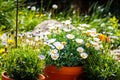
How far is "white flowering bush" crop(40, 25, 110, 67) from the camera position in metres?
5.09

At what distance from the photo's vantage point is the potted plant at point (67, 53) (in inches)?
200

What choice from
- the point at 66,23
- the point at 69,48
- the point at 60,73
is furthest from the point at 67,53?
the point at 66,23

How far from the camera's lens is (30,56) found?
4.66 m

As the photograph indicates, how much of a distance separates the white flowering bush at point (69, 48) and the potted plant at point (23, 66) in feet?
0.92

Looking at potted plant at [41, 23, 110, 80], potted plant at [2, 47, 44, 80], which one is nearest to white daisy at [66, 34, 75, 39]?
potted plant at [41, 23, 110, 80]

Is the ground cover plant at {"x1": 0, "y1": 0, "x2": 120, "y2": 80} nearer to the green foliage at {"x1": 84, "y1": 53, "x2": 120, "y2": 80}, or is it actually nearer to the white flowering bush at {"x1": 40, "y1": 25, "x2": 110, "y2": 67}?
the green foliage at {"x1": 84, "y1": 53, "x2": 120, "y2": 80}

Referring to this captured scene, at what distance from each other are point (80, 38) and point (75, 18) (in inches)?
146

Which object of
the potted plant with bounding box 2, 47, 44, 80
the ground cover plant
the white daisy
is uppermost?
the white daisy

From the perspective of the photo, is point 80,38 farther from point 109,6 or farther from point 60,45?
point 109,6

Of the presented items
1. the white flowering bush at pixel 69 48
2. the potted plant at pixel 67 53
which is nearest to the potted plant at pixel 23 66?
the white flowering bush at pixel 69 48

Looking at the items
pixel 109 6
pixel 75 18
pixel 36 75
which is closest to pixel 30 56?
pixel 36 75

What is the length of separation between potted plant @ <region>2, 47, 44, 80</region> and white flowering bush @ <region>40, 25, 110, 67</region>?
28cm

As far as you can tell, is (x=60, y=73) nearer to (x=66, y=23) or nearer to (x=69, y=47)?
(x=69, y=47)

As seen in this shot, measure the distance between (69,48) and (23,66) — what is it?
79cm
